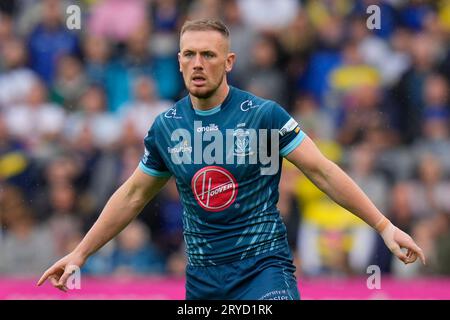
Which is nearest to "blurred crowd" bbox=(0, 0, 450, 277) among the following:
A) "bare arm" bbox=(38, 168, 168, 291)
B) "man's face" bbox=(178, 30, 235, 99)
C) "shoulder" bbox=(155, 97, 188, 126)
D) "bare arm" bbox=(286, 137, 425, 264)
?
"bare arm" bbox=(38, 168, 168, 291)

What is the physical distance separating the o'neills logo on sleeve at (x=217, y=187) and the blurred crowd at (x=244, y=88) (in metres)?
5.04

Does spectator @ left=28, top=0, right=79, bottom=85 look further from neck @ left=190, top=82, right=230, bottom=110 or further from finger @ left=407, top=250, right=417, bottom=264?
finger @ left=407, top=250, right=417, bottom=264

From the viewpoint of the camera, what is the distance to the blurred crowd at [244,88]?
12.0 metres

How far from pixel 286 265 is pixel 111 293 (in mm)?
3725

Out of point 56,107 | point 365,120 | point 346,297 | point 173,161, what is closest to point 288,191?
point 365,120

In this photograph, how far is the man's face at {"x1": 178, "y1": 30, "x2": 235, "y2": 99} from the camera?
6.63 metres

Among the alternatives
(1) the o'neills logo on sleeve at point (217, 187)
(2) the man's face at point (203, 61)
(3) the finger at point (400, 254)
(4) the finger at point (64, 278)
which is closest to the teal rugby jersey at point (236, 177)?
(1) the o'neills logo on sleeve at point (217, 187)

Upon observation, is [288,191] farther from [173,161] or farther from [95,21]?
[173,161]

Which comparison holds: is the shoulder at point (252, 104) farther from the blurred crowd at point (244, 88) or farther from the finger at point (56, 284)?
the blurred crowd at point (244, 88)

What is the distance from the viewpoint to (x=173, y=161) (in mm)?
6766

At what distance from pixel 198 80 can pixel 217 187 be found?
0.61 meters

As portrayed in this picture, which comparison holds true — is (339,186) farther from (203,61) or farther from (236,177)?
(203,61)

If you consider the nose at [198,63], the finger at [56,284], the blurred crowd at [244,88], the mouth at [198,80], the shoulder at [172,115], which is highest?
the blurred crowd at [244,88]

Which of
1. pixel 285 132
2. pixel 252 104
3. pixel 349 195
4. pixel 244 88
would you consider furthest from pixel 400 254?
pixel 244 88
